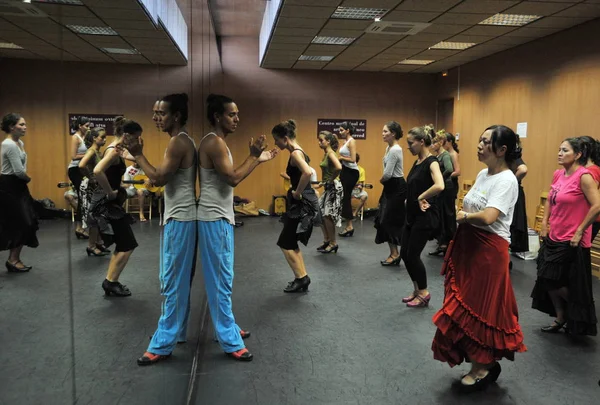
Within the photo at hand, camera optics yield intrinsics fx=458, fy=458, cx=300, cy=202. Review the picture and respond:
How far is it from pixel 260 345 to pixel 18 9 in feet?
9.04

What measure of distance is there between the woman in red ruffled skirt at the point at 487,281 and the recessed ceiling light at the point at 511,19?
4079 millimetres

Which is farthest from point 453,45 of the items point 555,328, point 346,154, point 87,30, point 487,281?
point 87,30

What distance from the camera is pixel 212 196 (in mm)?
2645

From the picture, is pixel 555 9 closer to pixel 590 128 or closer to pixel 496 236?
pixel 590 128

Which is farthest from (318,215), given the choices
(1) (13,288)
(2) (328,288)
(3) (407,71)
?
(3) (407,71)

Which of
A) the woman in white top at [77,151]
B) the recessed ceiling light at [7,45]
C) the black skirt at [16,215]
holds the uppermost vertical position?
the recessed ceiling light at [7,45]

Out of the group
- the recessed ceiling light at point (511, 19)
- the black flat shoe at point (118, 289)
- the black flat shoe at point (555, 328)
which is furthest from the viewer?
the recessed ceiling light at point (511, 19)

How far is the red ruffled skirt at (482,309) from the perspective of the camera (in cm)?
246

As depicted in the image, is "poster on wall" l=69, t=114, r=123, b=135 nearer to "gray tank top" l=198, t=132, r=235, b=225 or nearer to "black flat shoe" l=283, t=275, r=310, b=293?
"gray tank top" l=198, t=132, r=235, b=225

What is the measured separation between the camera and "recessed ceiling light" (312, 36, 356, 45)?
706 centimetres

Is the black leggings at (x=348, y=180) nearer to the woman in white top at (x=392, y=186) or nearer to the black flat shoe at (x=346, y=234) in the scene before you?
the black flat shoe at (x=346, y=234)

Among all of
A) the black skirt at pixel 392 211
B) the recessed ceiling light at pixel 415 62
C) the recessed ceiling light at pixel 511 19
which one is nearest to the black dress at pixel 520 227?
the black skirt at pixel 392 211

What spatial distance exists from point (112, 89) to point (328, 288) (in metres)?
3.70

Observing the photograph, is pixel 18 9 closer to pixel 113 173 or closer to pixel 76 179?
pixel 76 179
